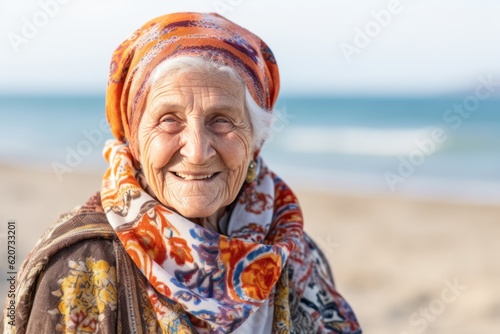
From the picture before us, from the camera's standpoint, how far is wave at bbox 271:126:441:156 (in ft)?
55.0

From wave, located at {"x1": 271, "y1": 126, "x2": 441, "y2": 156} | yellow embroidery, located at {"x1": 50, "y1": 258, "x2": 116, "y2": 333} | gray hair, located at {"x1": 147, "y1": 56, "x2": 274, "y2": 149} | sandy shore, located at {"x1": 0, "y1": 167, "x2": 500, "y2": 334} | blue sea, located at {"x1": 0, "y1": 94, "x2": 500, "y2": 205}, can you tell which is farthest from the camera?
wave, located at {"x1": 271, "y1": 126, "x2": 441, "y2": 156}

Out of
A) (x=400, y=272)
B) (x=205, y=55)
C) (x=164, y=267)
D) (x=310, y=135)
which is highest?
(x=310, y=135)

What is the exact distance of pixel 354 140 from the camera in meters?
18.9

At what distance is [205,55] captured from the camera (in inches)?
98.7

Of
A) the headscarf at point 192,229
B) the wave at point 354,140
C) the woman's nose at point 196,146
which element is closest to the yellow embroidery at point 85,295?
the headscarf at point 192,229

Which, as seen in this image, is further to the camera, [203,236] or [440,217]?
[440,217]

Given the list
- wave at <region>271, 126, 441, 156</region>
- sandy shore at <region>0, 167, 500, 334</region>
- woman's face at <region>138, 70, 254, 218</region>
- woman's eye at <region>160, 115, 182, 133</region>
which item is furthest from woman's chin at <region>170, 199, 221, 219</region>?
wave at <region>271, 126, 441, 156</region>

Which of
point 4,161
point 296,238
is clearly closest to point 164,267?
point 296,238

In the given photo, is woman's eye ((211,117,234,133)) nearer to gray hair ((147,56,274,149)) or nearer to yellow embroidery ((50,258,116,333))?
gray hair ((147,56,274,149))

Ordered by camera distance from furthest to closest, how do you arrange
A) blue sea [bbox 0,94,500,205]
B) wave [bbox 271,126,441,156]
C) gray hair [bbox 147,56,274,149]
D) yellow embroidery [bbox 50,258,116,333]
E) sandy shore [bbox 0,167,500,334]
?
wave [bbox 271,126,441,156]
blue sea [bbox 0,94,500,205]
sandy shore [bbox 0,167,500,334]
gray hair [bbox 147,56,274,149]
yellow embroidery [bbox 50,258,116,333]

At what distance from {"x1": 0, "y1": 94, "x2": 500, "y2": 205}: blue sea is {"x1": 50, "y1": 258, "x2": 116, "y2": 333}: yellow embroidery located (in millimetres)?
4592

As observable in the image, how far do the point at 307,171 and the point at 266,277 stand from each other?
1155 centimetres

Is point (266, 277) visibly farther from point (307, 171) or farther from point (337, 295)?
point (307, 171)

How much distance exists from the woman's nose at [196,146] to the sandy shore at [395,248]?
14.6 ft
